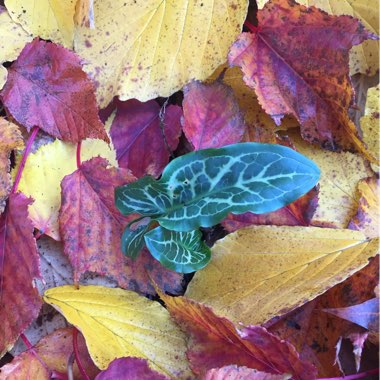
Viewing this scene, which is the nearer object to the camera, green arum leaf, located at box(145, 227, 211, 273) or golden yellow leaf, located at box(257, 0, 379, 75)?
green arum leaf, located at box(145, 227, 211, 273)

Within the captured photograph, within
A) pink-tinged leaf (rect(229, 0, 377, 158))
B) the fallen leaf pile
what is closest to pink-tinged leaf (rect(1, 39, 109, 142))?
the fallen leaf pile

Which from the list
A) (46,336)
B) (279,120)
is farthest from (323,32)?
(46,336)

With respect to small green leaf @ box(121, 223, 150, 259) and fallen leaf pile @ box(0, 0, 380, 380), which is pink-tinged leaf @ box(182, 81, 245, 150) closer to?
fallen leaf pile @ box(0, 0, 380, 380)

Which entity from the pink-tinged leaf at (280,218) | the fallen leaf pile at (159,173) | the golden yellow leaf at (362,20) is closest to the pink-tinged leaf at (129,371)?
the fallen leaf pile at (159,173)

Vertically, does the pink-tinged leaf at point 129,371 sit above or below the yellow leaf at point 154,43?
below

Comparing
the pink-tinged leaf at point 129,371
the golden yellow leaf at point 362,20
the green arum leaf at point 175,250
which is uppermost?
the golden yellow leaf at point 362,20

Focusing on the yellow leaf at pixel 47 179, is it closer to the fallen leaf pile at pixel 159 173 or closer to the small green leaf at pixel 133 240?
the fallen leaf pile at pixel 159 173

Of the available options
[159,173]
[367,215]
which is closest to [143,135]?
[159,173]
